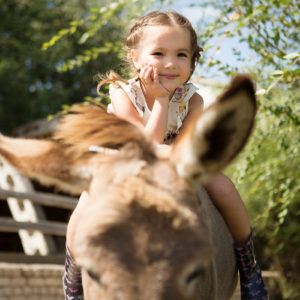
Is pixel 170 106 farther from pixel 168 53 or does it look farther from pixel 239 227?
pixel 239 227

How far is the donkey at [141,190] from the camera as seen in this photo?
1.93 m

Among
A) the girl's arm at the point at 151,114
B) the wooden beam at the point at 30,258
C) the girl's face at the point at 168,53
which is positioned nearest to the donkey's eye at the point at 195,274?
the girl's arm at the point at 151,114

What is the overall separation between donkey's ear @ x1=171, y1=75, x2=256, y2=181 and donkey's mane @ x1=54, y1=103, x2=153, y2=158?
10.5 inches

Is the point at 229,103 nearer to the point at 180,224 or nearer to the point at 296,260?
the point at 180,224

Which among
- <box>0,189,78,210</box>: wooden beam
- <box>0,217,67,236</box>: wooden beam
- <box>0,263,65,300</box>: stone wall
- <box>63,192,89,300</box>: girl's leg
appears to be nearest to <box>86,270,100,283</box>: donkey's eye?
<box>63,192,89,300</box>: girl's leg

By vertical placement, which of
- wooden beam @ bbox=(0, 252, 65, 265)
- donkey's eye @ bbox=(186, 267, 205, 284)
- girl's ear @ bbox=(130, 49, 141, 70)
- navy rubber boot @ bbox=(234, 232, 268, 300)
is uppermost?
girl's ear @ bbox=(130, 49, 141, 70)

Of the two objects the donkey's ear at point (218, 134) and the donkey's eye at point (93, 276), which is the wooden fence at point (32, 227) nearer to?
the donkey's eye at point (93, 276)

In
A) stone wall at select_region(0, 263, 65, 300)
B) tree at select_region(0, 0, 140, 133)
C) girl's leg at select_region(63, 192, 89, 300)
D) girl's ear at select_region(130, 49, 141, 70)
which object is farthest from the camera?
tree at select_region(0, 0, 140, 133)

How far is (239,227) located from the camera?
3121 mm

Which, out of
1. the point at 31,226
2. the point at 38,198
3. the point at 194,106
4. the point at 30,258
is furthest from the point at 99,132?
the point at 38,198

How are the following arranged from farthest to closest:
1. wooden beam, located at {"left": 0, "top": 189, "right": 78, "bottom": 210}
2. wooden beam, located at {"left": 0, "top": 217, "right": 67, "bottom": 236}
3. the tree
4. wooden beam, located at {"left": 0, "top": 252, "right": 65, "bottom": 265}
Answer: the tree, wooden beam, located at {"left": 0, "top": 189, "right": 78, "bottom": 210}, wooden beam, located at {"left": 0, "top": 217, "right": 67, "bottom": 236}, wooden beam, located at {"left": 0, "top": 252, "right": 65, "bottom": 265}

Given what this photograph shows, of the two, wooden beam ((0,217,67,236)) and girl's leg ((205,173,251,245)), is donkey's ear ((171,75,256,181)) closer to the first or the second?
girl's leg ((205,173,251,245))

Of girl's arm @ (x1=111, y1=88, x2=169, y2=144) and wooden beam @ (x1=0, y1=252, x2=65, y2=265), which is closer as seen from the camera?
girl's arm @ (x1=111, y1=88, x2=169, y2=144)

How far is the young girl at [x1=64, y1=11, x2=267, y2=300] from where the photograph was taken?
3041mm
